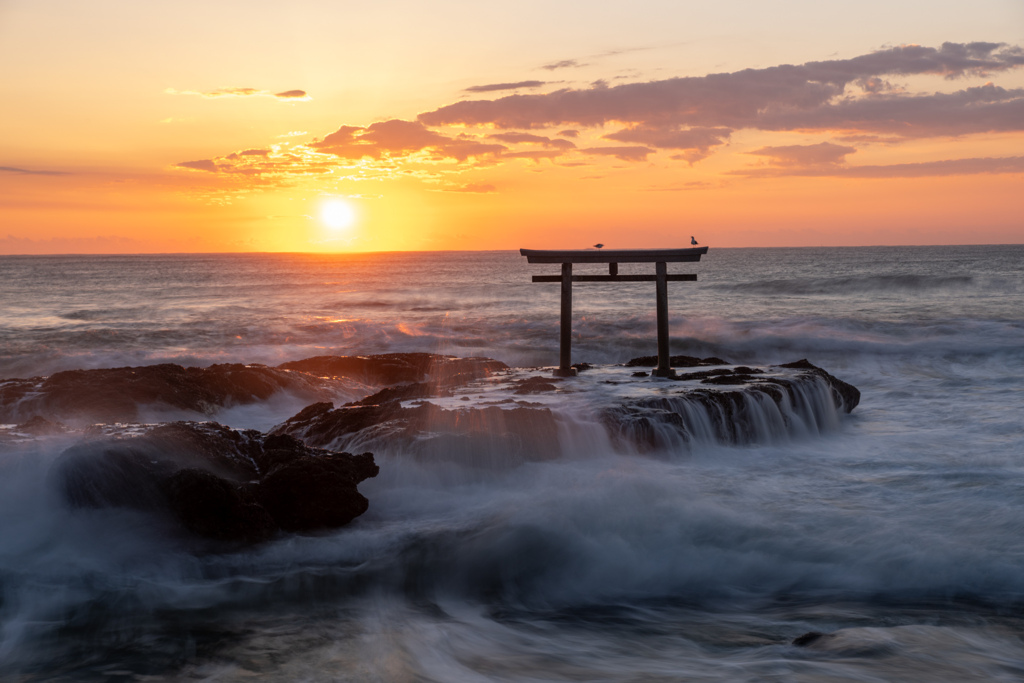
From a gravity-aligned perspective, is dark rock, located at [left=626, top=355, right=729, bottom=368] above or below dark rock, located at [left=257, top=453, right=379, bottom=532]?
above

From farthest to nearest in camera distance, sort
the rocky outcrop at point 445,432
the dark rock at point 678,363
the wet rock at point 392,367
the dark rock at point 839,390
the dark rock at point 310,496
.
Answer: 1. the wet rock at point 392,367
2. the dark rock at point 678,363
3. the dark rock at point 839,390
4. the rocky outcrop at point 445,432
5. the dark rock at point 310,496

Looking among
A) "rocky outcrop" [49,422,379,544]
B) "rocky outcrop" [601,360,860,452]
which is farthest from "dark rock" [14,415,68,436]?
"rocky outcrop" [601,360,860,452]

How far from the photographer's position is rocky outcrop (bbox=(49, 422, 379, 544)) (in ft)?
23.3

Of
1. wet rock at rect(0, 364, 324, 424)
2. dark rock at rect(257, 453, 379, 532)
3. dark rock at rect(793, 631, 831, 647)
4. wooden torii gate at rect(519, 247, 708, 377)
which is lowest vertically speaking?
dark rock at rect(793, 631, 831, 647)

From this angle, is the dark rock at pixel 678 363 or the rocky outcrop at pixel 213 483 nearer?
the rocky outcrop at pixel 213 483

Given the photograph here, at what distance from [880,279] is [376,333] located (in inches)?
1509

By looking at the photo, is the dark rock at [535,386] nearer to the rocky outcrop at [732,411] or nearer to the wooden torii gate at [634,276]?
the wooden torii gate at [634,276]

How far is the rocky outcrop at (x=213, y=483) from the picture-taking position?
23.3 ft

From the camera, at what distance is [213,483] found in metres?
7.15

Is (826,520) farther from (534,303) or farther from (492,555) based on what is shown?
(534,303)

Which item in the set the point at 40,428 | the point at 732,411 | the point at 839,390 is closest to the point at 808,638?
the point at 732,411

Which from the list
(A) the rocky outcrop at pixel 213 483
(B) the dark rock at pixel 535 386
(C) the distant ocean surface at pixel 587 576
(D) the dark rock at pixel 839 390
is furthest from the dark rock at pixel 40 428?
(D) the dark rock at pixel 839 390

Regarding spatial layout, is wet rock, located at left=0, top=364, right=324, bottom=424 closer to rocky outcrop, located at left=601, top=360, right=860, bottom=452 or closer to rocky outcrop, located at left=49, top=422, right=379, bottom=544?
rocky outcrop, located at left=49, top=422, right=379, bottom=544

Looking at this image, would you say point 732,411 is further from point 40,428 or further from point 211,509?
point 40,428
